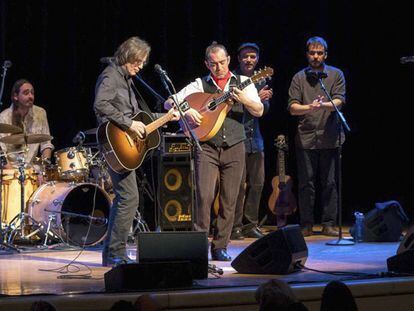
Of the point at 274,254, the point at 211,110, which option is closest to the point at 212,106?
the point at 211,110

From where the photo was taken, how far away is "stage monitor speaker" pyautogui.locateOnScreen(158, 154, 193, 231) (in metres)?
9.76

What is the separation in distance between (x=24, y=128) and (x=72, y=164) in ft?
2.30

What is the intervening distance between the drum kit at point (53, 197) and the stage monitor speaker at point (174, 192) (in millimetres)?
664

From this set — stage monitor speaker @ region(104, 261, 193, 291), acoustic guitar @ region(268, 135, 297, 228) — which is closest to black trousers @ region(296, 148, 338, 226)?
acoustic guitar @ region(268, 135, 297, 228)

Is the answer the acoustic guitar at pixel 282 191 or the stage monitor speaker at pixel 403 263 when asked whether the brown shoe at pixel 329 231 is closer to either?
the acoustic guitar at pixel 282 191

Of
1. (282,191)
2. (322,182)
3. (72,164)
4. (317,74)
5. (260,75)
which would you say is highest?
(317,74)

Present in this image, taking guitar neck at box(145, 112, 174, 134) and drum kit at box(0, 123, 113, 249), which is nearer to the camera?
guitar neck at box(145, 112, 174, 134)

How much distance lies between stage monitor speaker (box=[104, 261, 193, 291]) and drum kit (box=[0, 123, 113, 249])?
3258mm

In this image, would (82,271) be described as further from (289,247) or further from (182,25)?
(182,25)

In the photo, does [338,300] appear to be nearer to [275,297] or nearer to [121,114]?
[275,297]

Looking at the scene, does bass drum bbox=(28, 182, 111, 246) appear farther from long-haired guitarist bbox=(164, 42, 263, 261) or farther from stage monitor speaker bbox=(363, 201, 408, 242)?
stage monitor speaker bbox=(363, 201, 408, 242)

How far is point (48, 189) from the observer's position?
9.11 m

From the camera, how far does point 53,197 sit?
8.95 m

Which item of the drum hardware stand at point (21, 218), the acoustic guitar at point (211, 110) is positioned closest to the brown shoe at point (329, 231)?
the acoustic guitar at point (211, 110)
